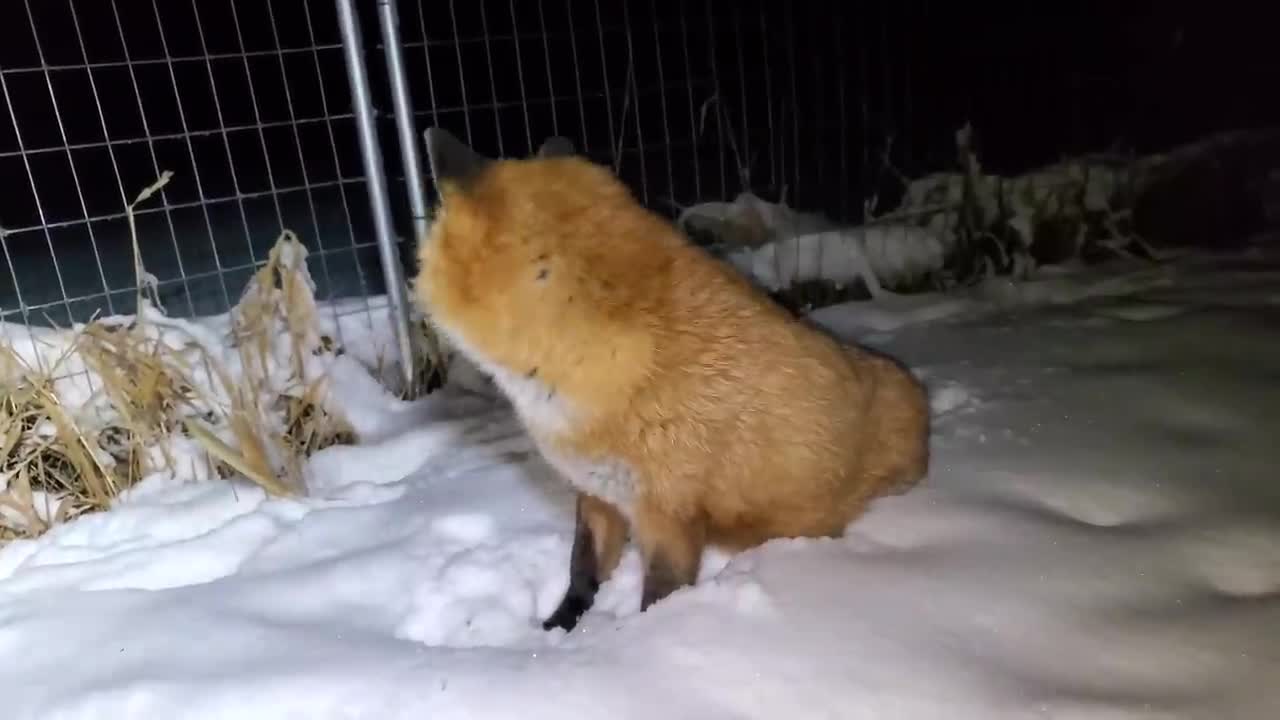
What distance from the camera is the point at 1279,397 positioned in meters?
1.53

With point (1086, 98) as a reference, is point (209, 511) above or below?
below

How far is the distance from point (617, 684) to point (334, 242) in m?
2.38

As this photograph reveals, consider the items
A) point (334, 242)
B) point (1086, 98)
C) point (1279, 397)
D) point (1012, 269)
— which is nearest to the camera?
point (1279, 397)

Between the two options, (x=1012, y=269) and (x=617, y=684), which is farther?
(x=1012, y=269)

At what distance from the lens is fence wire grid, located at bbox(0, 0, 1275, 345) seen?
2.57m

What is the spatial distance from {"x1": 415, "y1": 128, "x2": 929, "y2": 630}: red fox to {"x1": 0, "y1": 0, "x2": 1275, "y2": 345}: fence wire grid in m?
1.43

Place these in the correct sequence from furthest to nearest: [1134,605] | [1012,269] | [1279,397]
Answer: [1012,269], [1279,397], [1134,605]

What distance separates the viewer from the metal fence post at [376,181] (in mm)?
1804

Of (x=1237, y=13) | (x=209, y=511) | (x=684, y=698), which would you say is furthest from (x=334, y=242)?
(x=1237, y=13)

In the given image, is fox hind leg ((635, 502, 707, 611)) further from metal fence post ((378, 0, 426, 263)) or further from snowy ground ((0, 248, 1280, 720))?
metal fence post ((378, 0, 426, 263))

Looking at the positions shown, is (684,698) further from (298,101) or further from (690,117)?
(298,101)

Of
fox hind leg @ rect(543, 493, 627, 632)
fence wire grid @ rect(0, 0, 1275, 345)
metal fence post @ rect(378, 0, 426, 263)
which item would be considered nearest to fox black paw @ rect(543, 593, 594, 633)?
fox hind leg @ rect(543, 493, 627, 632)

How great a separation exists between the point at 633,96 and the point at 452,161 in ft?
5.15

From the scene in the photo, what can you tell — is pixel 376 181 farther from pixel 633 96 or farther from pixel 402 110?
pixel 633 96
